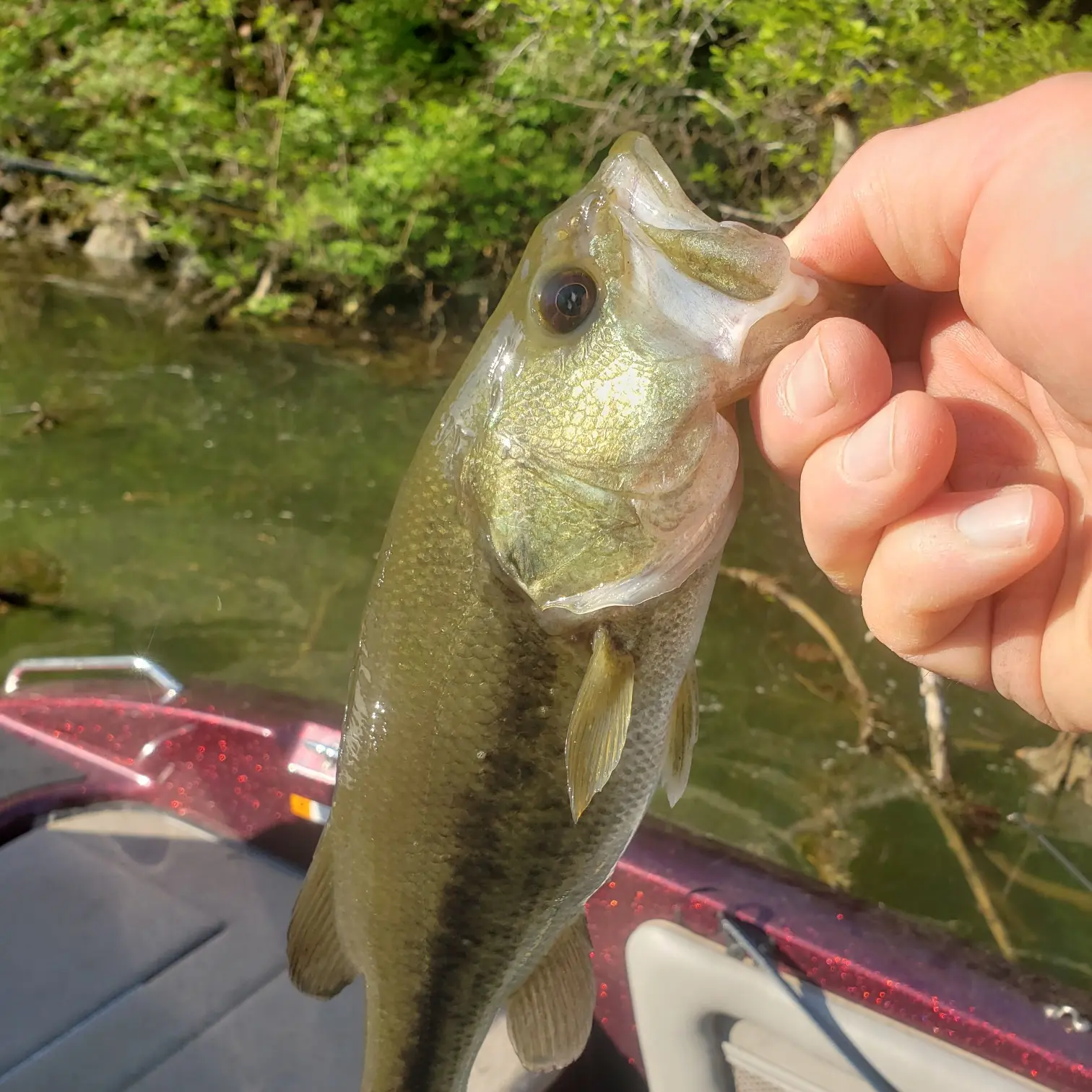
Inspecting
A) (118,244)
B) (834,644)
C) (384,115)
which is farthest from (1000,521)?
(118,244)

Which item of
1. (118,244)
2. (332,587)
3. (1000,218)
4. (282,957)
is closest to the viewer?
(1000,218)

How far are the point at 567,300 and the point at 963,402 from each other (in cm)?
60

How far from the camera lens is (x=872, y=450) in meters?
1.21

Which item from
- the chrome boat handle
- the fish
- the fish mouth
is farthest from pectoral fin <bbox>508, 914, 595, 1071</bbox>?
the chrome boat handle

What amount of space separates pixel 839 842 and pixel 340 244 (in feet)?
25.5

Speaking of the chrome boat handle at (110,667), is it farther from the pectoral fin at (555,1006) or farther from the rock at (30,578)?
the rock at (30,578)

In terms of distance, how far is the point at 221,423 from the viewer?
343 inches

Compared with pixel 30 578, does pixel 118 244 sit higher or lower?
lower

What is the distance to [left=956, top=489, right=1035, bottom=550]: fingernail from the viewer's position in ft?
3.78

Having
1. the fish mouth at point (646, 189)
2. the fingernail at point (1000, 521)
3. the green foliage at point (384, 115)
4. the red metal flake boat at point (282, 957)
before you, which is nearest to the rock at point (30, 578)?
the red metal flake boat at point (282, 957)

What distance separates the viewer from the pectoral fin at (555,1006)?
165cm

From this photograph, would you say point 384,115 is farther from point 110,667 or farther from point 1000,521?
point 1000,521

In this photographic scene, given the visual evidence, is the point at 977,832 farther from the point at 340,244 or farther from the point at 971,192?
the point at 340,244

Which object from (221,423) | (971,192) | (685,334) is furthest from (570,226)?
(221,423)
